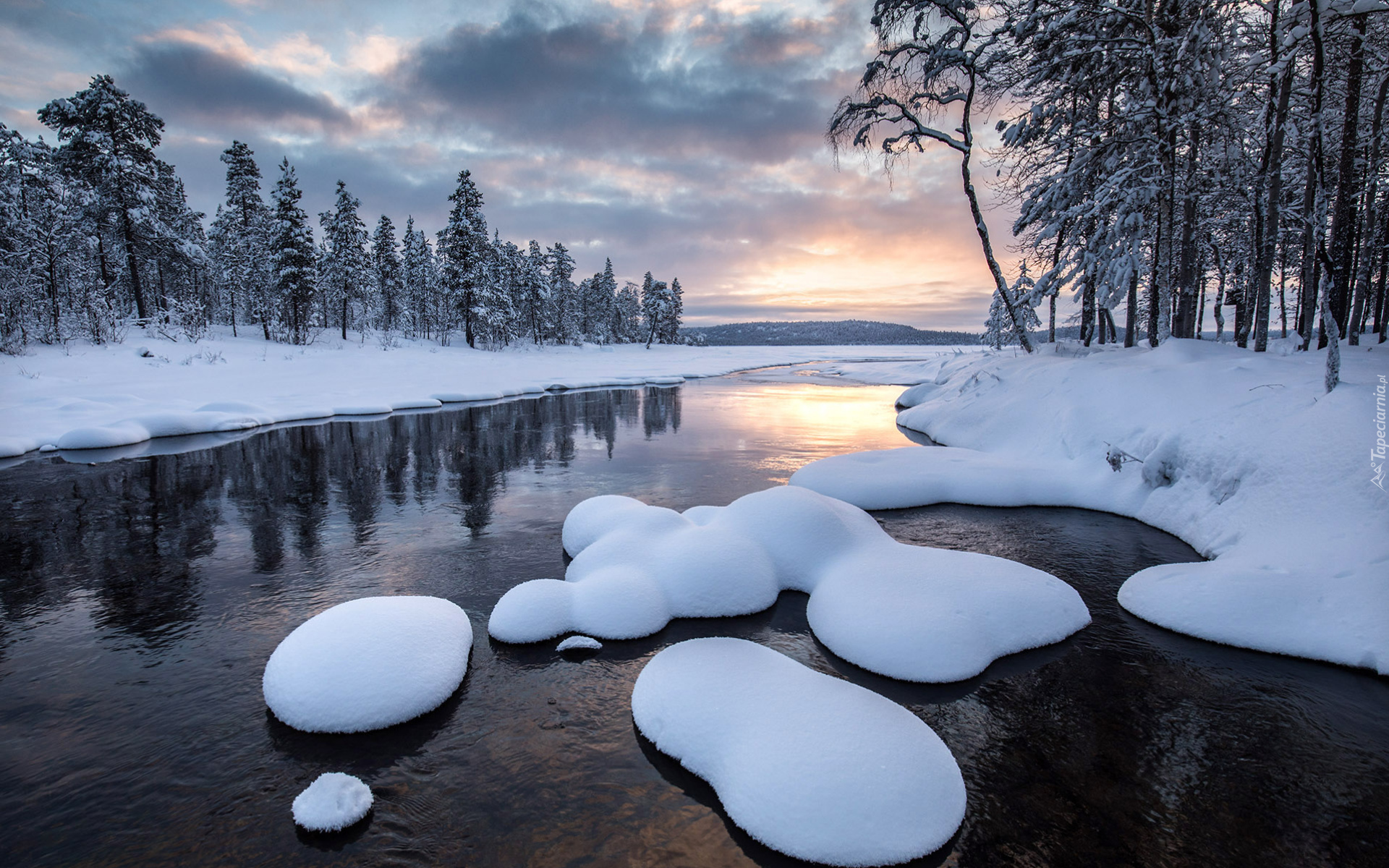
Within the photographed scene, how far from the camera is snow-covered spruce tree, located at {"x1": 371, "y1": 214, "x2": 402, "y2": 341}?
4984 cm

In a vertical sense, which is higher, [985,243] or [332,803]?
[985,243]

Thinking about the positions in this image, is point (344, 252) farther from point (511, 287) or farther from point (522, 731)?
point (522, 731)

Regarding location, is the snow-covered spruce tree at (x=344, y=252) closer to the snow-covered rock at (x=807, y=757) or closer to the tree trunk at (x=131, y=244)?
the tree trunk at (x=131, y=244)

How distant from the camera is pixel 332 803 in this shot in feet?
11.3

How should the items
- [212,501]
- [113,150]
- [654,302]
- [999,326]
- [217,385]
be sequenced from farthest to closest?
[654,302]
[999,326]
[113,150]
[217,385]
[212,501]

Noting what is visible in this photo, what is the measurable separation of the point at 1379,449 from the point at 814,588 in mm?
6463

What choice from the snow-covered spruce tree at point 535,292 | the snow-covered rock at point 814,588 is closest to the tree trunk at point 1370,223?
the snow-covered rock at point 814,588

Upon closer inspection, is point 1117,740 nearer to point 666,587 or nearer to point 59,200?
point 666,587

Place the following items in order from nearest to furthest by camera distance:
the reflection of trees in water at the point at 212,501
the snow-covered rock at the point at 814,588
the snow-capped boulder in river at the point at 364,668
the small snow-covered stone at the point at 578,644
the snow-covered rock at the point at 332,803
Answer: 1. the snow-covered rock at the point at 332,803
2. the snow-capped boulder in river at the point at 364,668
3. the snow-covered rock at the point at 814,588
4. the small snow-covered stone at the point at 578,644
5. the reflection of trees in water at the point at 212,501

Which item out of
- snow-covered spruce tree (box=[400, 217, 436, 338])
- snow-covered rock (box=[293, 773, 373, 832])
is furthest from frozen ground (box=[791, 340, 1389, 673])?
snow-covered spruce tree (box=[400, 217, 436, 338])

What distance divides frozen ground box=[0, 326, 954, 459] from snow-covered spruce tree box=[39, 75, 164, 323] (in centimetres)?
579

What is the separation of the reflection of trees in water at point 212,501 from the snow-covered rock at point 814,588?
11.2ft

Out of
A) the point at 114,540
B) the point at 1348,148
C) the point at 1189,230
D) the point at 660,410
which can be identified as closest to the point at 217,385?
the point at 660,410

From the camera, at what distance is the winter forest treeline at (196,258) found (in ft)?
80.4
